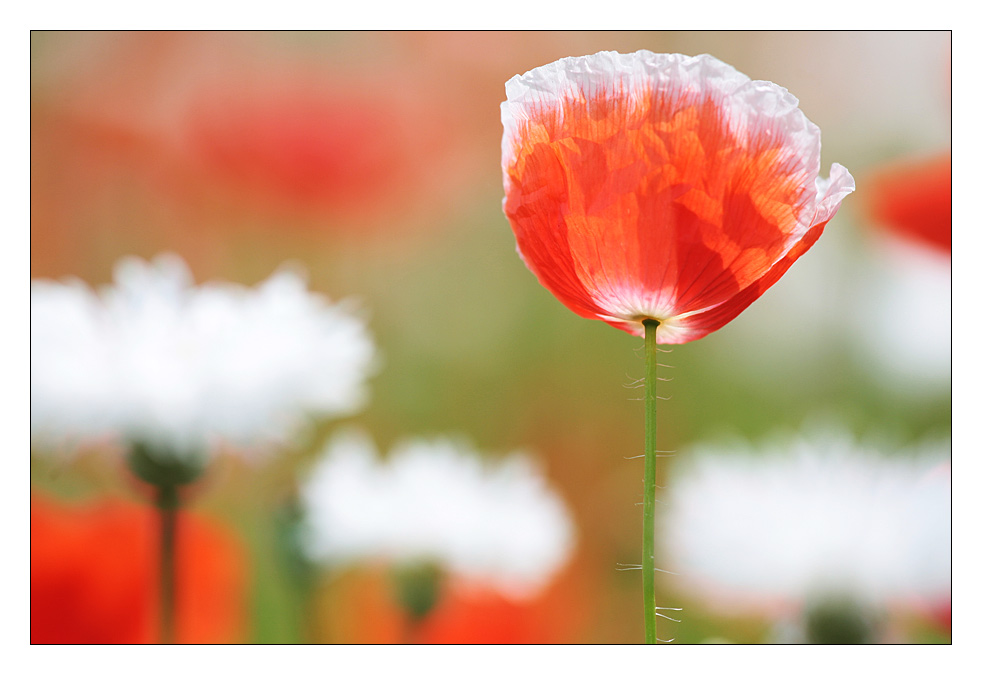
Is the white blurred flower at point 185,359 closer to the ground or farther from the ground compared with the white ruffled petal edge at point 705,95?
closer to the ground

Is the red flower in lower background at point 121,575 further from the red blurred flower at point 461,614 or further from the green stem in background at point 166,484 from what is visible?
the red blurred flower at point 461,614

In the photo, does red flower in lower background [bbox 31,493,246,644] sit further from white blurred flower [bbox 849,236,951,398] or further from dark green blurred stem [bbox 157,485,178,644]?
white blurred flower [bbox 849,236,951,398]

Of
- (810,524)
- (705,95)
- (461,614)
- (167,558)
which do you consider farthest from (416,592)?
(705,95)

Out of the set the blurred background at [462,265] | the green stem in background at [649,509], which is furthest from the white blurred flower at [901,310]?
the green stem in background at [649,509]

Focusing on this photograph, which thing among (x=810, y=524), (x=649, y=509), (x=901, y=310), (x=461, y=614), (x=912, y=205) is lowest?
(x=461, y=614)

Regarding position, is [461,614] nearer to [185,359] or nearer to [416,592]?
[416,592]
